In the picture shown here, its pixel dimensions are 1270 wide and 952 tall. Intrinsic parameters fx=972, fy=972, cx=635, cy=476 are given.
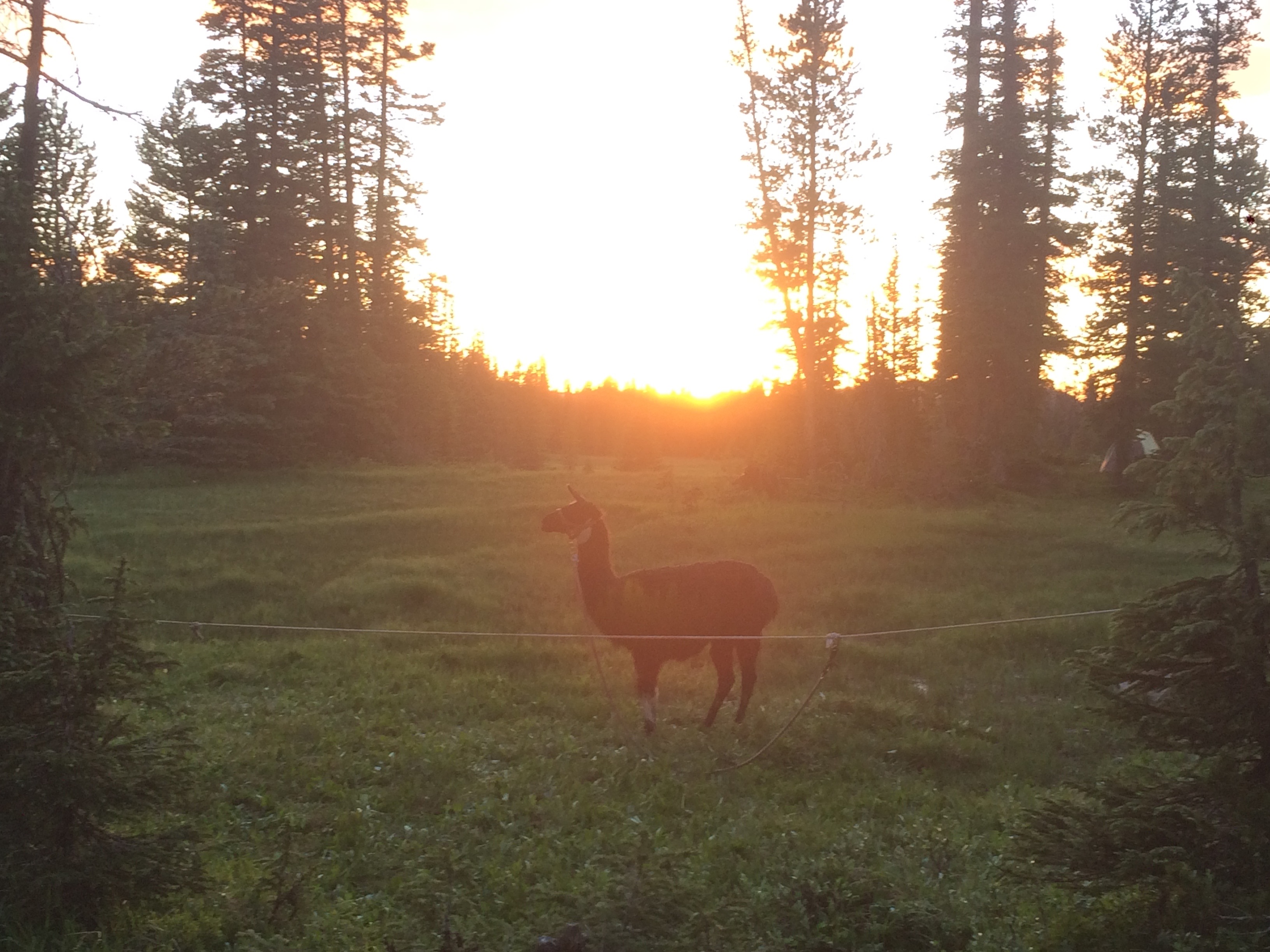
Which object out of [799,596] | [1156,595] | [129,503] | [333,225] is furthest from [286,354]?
[1156,595]

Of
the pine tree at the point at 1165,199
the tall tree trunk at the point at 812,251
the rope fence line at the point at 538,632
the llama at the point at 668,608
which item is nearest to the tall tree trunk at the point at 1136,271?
the pine tree at the point at 1165,199

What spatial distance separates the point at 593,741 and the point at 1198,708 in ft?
18.1

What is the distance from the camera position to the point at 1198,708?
15.0ft

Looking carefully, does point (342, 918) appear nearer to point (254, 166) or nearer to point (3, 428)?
point (3, 428)

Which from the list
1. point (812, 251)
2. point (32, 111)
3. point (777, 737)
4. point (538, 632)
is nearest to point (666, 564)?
point (538, 632)

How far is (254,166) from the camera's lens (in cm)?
3306

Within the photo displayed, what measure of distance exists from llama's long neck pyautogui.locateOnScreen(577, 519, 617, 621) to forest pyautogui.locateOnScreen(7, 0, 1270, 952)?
4.27 ft

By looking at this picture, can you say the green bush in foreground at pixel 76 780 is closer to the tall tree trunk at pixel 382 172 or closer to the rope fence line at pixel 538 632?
the rope fence line at pixel 538 632

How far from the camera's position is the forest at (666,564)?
15.3 feet

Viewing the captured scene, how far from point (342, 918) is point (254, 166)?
32718mm

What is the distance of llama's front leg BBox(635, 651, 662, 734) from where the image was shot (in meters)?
9.21

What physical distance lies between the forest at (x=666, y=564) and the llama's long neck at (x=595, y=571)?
4.27 ft

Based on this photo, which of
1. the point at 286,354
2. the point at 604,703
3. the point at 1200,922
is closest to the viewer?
the point at 1200,922

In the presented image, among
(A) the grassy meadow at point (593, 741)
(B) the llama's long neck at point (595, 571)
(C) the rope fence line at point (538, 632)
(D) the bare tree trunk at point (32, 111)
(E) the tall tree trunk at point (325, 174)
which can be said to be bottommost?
(A) the grassy meadow at point (593, 741)
